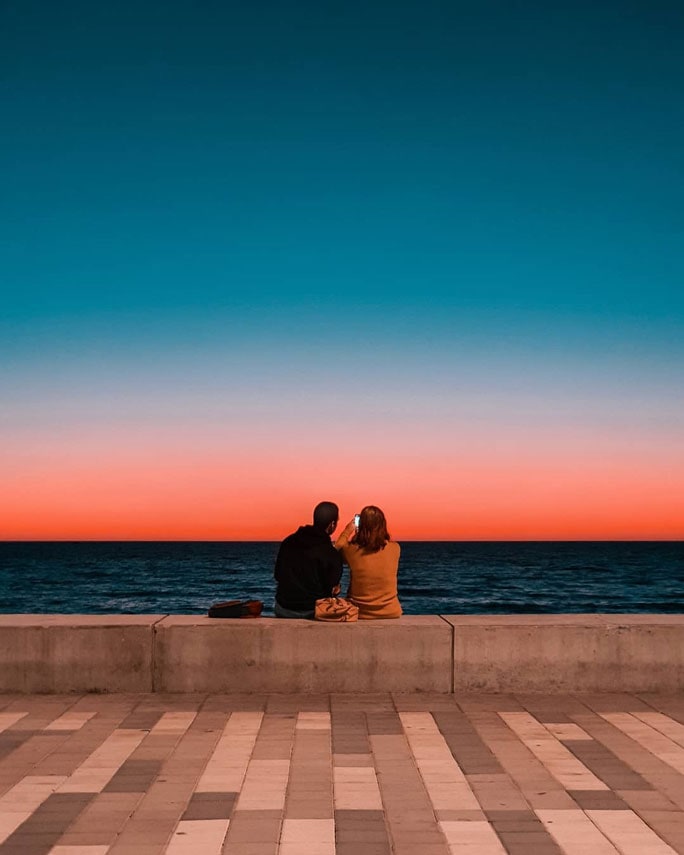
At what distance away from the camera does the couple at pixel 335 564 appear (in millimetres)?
8242

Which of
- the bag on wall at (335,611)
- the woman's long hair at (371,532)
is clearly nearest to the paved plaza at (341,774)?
the bag on wall at (335,611)

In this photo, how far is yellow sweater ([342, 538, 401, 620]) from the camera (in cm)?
827

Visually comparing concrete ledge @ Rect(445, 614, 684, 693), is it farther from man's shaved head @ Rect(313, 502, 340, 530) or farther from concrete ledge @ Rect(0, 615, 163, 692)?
concrete ledge @ Rect(0, 615, 163, 692)

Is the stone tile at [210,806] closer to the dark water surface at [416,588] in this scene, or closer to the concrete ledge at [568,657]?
the concrete ledge at [568,657]

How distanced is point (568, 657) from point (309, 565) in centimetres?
231

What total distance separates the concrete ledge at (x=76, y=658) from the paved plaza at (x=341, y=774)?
0.16m

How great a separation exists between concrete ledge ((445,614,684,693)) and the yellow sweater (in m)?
0.66

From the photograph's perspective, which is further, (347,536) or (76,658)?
(347,536)

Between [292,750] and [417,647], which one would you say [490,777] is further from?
[417,647]

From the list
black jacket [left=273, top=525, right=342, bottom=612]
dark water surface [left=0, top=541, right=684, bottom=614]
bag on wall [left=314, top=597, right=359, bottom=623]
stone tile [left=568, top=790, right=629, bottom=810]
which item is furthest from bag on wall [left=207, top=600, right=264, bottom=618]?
dark water surface [left=0, top=541, right=684, bottom=614]

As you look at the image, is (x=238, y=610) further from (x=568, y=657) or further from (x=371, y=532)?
(x=568, y=657)

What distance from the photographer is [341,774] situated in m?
5.54

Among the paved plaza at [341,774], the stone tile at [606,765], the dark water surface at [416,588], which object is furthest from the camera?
the dark water surface at [416,588]

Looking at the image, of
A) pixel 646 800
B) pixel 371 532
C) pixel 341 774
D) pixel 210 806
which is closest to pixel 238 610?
pixel 371 532
